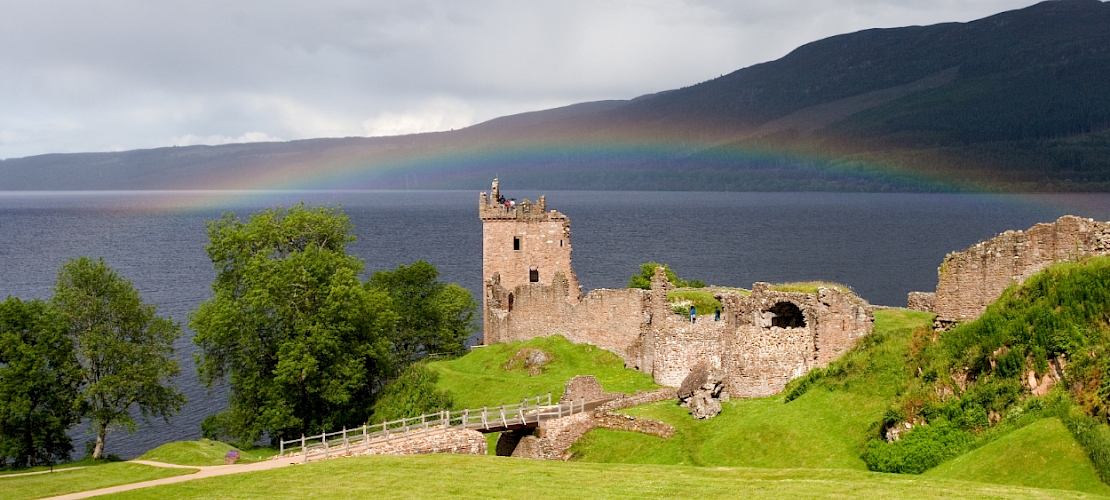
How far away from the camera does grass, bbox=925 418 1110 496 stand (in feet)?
72.3

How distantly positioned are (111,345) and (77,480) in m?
17.8

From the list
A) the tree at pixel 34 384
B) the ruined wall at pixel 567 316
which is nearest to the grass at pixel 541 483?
the ruined wall at pixel 567 316

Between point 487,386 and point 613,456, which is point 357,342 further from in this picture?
point 613,456

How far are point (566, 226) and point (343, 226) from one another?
44.3 ft

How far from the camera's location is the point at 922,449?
25953 millimetres

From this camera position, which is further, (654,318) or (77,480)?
(654,318)

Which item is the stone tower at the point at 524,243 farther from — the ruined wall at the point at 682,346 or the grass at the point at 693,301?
the ruined wall at the point at 682,346

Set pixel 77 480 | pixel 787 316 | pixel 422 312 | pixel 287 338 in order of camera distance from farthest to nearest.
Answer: pixel 422 312 < pixel 287 338 < pixel 787 316 < pixel 77 480

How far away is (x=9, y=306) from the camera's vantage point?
47.7m

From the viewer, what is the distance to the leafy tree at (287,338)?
169 ft

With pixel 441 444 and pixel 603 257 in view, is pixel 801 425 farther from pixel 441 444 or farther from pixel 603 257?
pixel 603 257

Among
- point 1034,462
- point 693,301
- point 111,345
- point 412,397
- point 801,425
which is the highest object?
point 693,301

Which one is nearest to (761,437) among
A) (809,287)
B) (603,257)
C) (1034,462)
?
(809,287)

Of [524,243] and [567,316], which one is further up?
[524,243]
